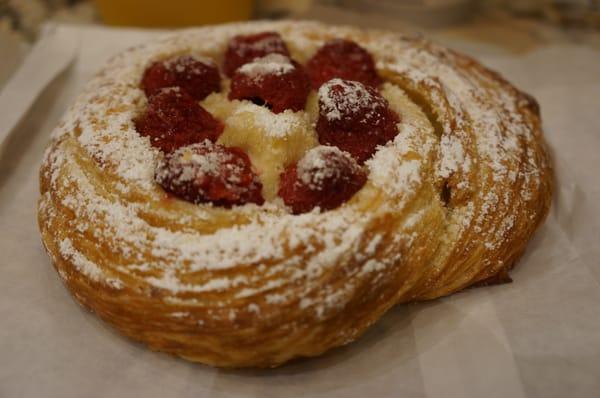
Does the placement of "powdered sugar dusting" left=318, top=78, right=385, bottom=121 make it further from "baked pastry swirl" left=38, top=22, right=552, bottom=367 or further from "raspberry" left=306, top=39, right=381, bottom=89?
"raspberry" left=306, top=39, right=381, bottom=89

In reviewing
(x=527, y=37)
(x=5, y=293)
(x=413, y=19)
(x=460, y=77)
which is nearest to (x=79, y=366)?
(x=5, y=293)

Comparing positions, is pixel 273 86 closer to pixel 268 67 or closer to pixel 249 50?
pixel 268 67

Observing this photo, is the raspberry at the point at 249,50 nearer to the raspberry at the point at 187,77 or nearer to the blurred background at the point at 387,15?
the raspberry at the point at 187,77

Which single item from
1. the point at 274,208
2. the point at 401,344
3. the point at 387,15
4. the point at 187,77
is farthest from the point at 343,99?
the point at 387,15

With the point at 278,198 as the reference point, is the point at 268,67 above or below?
above

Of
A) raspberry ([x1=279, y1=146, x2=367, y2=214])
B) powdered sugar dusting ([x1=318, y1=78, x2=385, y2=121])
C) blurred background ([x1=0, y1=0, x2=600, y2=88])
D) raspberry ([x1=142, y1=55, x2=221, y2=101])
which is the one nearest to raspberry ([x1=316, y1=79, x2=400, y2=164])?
powdered sugar dusting ([x1=318, y1=78, x2=385, y2=121])

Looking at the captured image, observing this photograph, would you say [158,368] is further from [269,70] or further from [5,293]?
[269,70]

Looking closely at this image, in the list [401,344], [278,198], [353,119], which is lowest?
[401,344]
